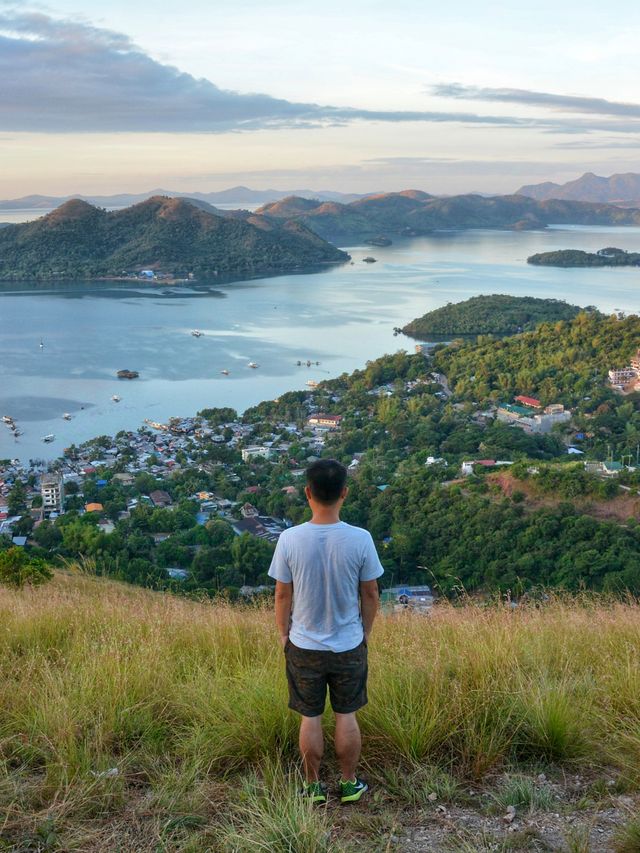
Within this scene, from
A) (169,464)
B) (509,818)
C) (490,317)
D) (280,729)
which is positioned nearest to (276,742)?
(280,729)

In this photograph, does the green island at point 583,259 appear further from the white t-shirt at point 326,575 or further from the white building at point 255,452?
the white t-shirt at point 326,575

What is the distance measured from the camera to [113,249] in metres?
60.9

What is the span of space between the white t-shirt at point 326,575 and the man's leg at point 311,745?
0.18m

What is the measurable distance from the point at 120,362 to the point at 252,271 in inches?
1269

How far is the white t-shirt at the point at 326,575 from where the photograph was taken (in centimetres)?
164

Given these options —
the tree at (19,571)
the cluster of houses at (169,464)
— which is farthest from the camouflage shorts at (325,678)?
the cluster of houses at (169,464)

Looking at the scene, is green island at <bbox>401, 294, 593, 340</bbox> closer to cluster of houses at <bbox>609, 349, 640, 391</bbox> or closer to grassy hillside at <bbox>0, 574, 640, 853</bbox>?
cluster of houses at <bbox>609, 349, 640, 391</bbox>

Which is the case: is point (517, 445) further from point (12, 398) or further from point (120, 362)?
point (120, 362)

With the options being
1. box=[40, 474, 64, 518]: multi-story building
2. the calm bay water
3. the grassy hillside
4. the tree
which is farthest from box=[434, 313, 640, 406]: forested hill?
the grassy hillside

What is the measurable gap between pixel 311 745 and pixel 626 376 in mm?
20338

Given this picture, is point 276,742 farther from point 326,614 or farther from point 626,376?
point 626,376

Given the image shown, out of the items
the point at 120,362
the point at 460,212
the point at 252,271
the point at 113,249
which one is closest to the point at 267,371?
the point at 120,362

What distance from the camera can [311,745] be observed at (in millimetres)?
1688

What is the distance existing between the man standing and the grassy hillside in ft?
0.39
